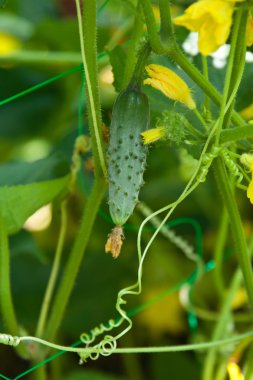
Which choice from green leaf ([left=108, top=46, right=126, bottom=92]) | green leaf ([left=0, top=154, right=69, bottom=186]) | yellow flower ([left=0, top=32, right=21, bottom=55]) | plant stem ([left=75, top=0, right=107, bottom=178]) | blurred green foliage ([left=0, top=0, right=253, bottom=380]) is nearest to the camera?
plant stem ([left=75, top=0, right=107, bottom=178])

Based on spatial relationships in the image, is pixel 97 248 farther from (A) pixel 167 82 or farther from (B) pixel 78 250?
(A) pixel 167 82

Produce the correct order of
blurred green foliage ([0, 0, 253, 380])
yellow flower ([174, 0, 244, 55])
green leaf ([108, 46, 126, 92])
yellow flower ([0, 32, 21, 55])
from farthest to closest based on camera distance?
1. yellow flower ([0, 32, 21, 55])
2. blurred green foliage ([0, 0, 253, 380])
3. green leaf ([108, 46, 126, 92])
4. yellow flower ([174, 0, 244, 55])

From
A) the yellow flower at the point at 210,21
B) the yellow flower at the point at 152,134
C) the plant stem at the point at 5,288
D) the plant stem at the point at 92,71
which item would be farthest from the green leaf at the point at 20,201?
the yellow flower at the point at 210,21

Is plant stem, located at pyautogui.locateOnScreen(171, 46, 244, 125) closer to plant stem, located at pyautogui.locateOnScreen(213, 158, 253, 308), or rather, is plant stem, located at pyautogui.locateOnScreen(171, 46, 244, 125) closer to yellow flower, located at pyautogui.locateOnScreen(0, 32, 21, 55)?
plant stem, located at pyautogui.locateOnScreen(213, 158, 253, 308)

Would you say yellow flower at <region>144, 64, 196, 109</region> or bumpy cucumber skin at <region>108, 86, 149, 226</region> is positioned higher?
yellow flower at <region>144, 64, 196, 109</region>

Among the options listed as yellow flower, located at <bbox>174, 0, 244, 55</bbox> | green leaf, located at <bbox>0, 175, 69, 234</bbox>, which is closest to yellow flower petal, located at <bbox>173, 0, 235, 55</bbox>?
yellow flower, located at <bbox>174, 0, 244, 55</bbox>

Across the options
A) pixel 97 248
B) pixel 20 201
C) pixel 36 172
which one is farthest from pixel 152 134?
pixel 97 248

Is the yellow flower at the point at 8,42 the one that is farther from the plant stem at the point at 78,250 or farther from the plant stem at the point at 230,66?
the plant stem at the point at 230,66
